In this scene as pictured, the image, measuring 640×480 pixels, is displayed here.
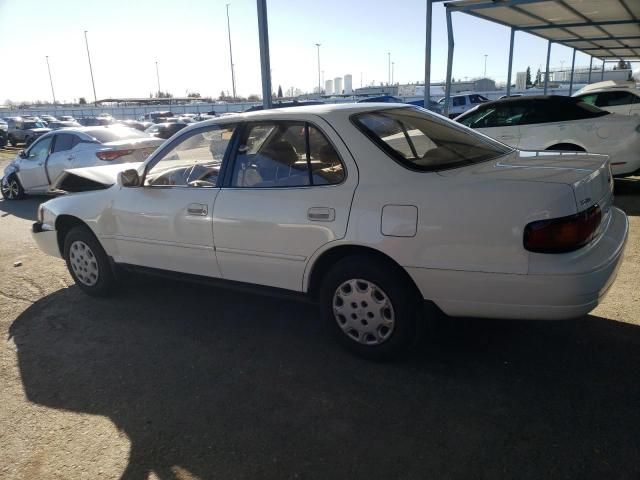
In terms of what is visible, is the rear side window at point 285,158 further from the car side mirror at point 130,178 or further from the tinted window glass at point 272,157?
the car side mirror at point 130,178

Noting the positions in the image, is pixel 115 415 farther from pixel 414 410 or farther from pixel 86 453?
pixel 414 410

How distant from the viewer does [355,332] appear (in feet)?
11.0

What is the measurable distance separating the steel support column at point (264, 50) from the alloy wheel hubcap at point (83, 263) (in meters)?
3.86

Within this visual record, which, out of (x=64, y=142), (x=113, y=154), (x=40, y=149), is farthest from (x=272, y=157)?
(x=40, y=149)

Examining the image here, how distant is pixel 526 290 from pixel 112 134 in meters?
9.91

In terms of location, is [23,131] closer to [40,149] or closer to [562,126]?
[40,149]

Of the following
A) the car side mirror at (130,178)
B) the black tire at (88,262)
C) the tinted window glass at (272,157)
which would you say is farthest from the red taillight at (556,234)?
the black tire at (88,262)

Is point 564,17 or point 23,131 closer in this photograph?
point 564,17

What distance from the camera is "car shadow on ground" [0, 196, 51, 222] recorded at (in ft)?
31.3

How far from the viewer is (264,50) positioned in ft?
24.8

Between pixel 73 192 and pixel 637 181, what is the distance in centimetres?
926

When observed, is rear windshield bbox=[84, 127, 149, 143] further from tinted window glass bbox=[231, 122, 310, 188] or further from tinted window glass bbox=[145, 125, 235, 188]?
tinted window glass bbox=[231, 122, 310, 188]

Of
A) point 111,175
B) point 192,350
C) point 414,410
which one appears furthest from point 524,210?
point 111,175

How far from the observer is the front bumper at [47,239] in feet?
16.4
